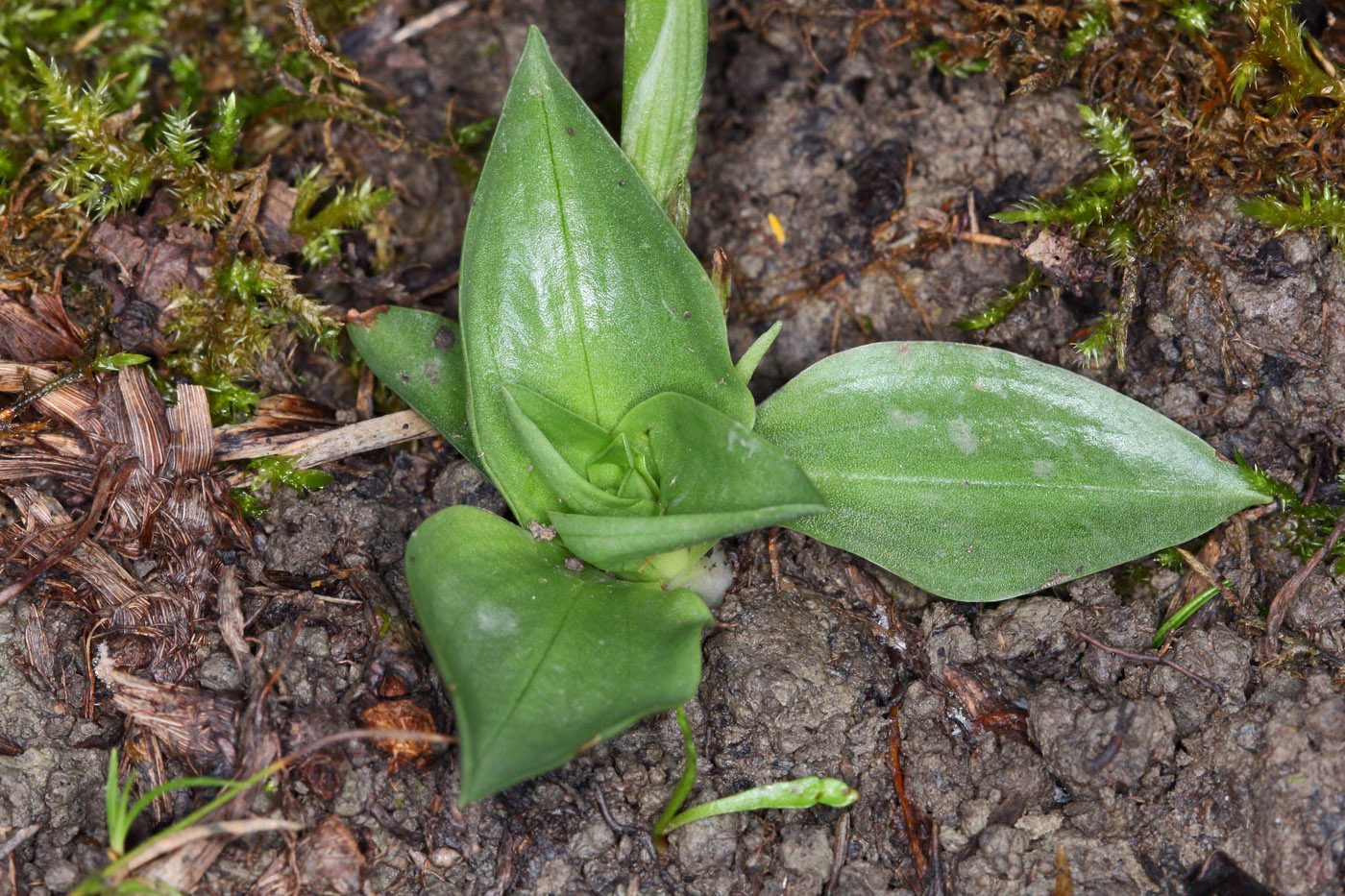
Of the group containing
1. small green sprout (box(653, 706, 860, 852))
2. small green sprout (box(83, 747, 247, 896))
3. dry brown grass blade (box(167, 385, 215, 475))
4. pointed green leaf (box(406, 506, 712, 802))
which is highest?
dry brown grass blade (box(167, 385, 215, 475))

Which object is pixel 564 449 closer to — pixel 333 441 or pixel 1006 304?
pixel 333 441

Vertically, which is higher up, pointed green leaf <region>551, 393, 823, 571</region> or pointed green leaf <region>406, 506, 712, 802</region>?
pointed green leaf <region>551, 393, 823, 571</region>

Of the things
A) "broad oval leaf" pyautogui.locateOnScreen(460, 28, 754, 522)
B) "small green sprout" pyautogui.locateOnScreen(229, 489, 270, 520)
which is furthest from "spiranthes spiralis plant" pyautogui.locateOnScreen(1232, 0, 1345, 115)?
"small green sprout" pyautogui.locateOnScreen(229, 489, 270, 520)

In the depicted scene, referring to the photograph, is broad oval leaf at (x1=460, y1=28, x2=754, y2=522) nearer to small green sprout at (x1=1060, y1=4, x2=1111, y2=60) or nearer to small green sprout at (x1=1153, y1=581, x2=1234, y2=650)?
small green sprout at (x1=1153, y1=581, x2=1234, y2=650)

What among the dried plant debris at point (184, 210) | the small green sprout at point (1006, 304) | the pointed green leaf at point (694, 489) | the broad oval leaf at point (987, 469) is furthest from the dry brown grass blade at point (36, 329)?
the small green sprout at point (1006, 304)

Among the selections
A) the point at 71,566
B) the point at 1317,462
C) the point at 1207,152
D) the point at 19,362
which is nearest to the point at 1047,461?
the point at 1317,462

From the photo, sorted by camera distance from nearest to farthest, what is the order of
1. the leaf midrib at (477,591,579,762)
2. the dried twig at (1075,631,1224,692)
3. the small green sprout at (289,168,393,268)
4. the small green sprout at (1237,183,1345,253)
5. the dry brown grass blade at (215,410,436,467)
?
the leaf midrib at (477,591,579,762) < the dried twig at (1075,631,1224,692) < the small green sprout at (1237,183,1345,253) < the dry brown grass blade at (215,410,436,467) < the small green sprout at (289,168,393,268)
